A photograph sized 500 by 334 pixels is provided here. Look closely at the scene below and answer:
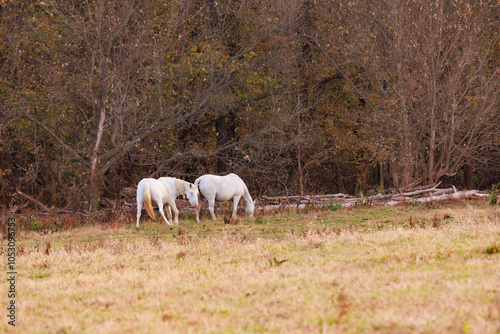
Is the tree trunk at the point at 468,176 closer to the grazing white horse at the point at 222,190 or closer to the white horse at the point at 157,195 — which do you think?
the grazing white horse at the point at 222,190

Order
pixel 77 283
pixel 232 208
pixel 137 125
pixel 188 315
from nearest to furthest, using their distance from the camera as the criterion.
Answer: pixel 188 315, pixel 77 283, pixel 232 208, pixel 137 125

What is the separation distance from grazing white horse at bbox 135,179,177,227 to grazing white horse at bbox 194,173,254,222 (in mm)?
1315

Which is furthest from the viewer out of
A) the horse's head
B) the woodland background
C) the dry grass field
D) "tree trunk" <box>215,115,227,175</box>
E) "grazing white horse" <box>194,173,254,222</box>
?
"tree trunk" <box>215,115,227,175</box>

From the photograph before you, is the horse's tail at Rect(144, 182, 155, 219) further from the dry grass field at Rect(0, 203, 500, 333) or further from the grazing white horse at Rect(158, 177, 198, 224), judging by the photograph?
the dry grass field at Rect(0, 203, 500, 333)

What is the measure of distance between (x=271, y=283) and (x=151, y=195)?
10509 millimetres

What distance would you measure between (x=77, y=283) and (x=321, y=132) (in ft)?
69.0

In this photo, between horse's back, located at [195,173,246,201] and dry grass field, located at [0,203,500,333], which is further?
horse's back, located at [195,173,246,201]

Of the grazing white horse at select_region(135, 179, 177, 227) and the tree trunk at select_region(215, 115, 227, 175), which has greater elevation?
the tree trunk at select_region(215, 115, 227, 175)

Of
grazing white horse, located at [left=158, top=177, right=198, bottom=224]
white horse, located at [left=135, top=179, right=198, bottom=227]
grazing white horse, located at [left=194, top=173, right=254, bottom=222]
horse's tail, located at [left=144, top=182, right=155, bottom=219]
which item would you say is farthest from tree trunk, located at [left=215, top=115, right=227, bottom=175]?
horse's tail, located at [left=144, top=182, right=155, bottom=219]

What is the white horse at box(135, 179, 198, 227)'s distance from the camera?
685 inches

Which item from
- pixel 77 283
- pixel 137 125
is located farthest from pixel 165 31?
pixel 77 283

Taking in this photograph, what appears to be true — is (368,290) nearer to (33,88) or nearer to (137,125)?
(137,125)

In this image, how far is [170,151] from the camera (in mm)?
26453

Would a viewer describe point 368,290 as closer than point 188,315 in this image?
No
